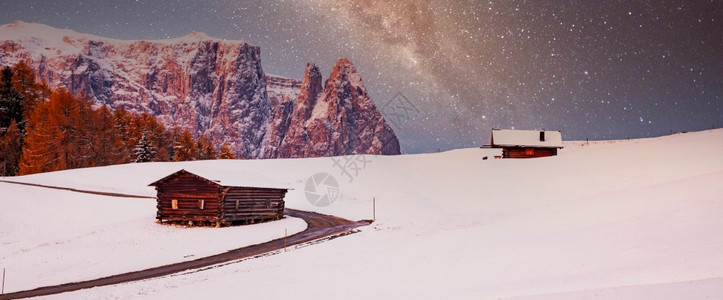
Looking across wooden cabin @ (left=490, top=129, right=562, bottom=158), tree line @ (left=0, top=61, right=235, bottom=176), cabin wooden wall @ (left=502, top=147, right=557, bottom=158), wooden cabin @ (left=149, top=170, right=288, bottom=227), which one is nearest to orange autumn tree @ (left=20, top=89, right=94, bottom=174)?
tree line @ (left=0, top=61, right=235, bottom=176)

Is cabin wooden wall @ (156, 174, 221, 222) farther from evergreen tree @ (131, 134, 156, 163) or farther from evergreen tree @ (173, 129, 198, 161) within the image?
evergreen tree @ (173, 129, 198, 161)

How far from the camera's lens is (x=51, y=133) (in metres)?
69.4

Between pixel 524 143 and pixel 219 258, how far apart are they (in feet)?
190

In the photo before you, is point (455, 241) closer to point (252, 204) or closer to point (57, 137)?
point (252, 204)

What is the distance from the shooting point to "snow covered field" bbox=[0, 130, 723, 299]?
13.5 metres

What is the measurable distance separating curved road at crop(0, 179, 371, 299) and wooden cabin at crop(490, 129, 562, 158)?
1579 inches

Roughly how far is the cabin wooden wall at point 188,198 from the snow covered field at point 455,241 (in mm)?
1932

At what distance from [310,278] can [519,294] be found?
832 cm

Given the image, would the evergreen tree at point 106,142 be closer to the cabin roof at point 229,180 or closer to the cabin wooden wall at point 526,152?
the cabin roof at point 229,180

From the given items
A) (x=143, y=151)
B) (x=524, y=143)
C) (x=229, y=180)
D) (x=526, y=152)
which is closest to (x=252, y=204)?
(x=229, y=180)

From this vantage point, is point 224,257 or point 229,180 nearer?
point 224,257

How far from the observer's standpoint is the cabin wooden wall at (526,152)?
7275 cm

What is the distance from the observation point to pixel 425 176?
69.1 metres

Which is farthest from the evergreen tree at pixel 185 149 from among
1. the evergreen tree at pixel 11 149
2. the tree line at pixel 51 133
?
the evergreen tree at pixel 11 149
